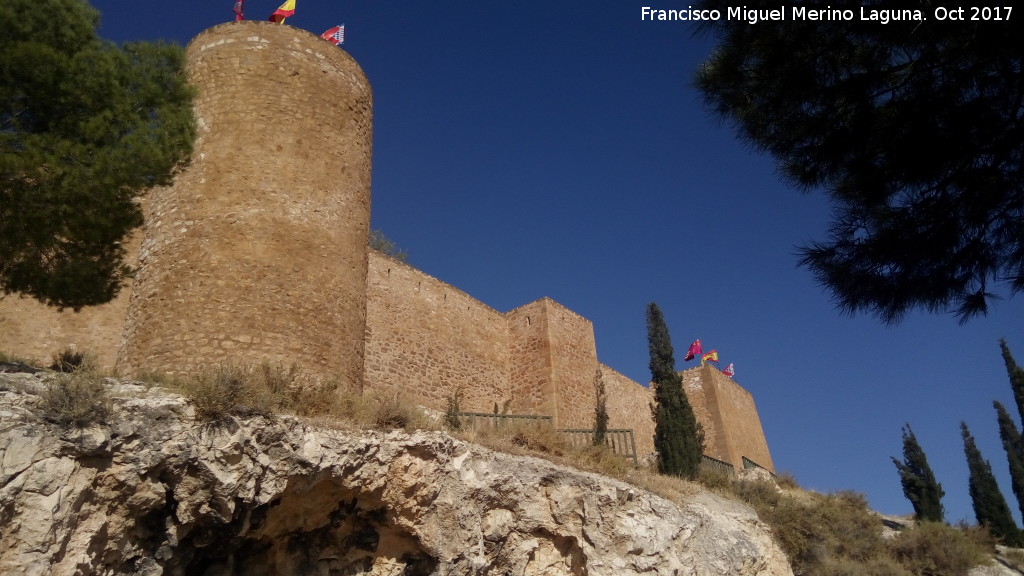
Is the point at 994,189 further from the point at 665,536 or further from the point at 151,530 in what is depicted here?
the point at 151,530

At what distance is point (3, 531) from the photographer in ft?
15.7

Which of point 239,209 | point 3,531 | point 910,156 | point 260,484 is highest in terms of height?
point 239,209

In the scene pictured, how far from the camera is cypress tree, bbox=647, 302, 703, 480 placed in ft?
45.9

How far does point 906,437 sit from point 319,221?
2062 cm

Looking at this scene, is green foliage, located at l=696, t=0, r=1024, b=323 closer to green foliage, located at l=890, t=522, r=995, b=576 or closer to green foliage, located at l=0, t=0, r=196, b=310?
green foliage, located at l=0, t=0, r=196, b=310

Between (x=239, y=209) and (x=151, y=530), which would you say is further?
(x=239, y=209)

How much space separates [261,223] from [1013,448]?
2585cm

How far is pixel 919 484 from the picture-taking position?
20844 millimetres

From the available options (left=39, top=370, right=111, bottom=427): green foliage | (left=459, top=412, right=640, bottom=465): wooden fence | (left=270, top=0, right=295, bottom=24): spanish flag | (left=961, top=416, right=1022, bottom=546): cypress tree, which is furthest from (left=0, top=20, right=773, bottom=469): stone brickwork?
(left=961, top=416, right=1022, bottom=546): cypress tree

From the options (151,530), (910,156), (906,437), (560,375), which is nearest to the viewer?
(151,530)

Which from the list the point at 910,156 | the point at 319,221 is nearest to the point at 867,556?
the point at 910,156

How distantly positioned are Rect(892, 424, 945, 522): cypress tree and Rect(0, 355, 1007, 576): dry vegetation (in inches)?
137

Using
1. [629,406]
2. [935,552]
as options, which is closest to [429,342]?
[629,406]

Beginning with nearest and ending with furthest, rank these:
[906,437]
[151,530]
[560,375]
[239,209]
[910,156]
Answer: [151,530] → [910,156] → [239,209] → [560,375] → [906,437]
